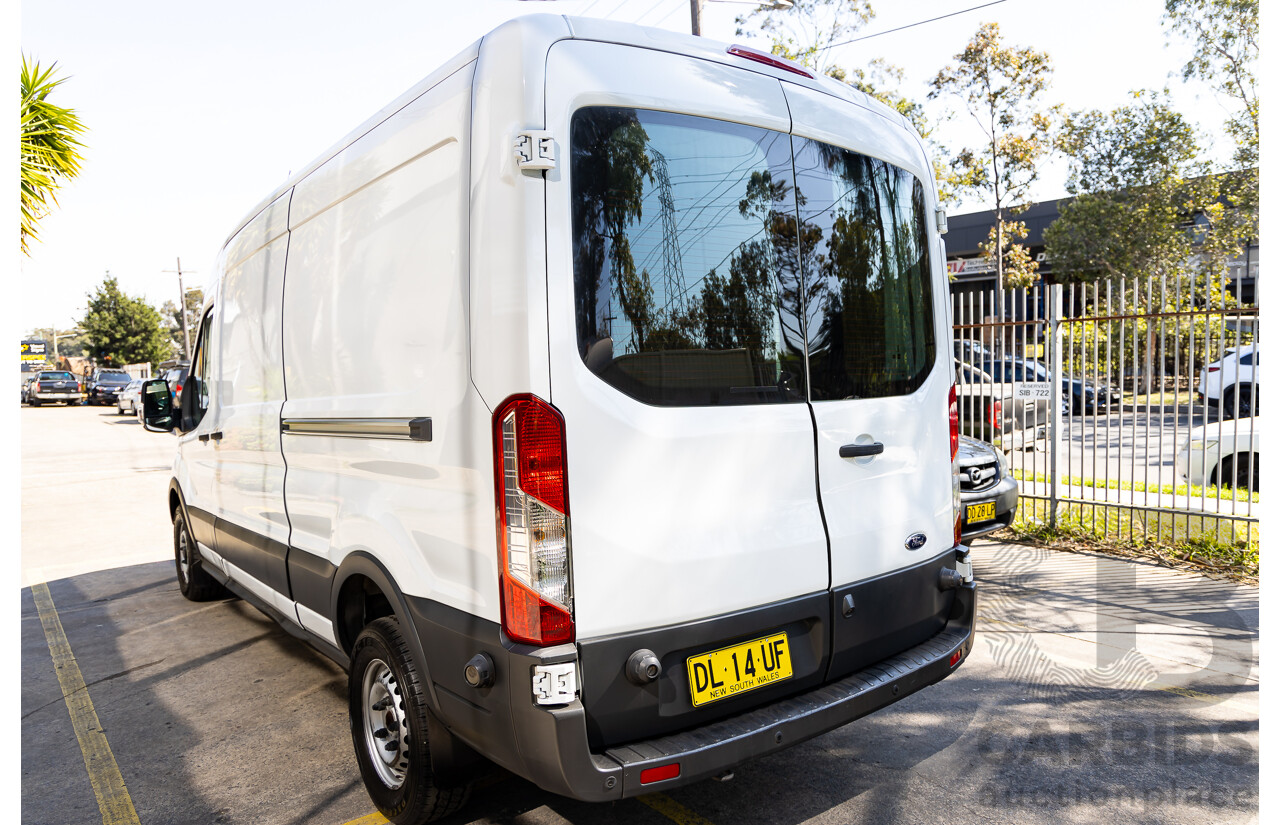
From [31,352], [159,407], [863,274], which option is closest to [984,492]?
[863,274]

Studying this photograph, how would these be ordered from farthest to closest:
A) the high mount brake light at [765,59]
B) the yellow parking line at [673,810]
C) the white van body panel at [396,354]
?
the yellow parking line at [673,810]
the high mount brake light at [765,59]
the white van body panel at [396,354]

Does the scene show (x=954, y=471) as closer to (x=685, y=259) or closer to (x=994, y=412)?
(x=685, y=259)

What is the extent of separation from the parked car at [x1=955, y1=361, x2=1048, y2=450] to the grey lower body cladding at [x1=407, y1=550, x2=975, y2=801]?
4.98 meters

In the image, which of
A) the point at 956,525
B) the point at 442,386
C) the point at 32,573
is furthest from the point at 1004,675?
the point at 32,573

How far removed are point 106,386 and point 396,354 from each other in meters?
45.4

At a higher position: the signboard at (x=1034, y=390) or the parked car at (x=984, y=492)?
the signboard at (x=1034, y=390)

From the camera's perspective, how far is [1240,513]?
646cm

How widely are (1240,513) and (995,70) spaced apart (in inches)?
596

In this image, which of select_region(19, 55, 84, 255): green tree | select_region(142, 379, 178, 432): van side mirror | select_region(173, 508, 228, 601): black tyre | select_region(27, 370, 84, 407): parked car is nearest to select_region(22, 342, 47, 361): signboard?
select_region(27, 370, 84, 407): parked car

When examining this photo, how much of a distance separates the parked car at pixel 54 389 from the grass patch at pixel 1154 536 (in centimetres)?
4650

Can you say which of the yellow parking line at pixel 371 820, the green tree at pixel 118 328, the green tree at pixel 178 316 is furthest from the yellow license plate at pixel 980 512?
the green tree at pixel 178 316

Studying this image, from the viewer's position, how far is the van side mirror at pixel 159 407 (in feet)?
20.2

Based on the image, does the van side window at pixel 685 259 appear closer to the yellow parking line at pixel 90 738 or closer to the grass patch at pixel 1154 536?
the yellow parking line at pixel 90 738

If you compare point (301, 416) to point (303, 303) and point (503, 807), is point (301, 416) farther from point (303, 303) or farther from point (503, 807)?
point (503, 807)
